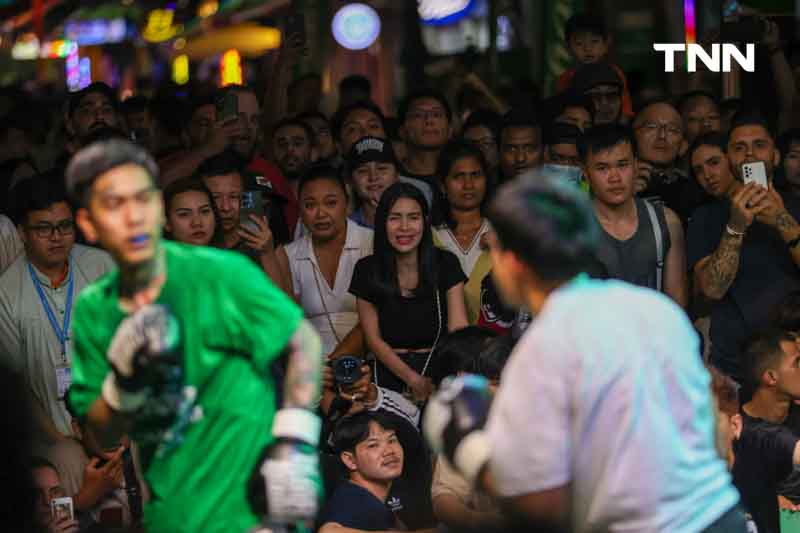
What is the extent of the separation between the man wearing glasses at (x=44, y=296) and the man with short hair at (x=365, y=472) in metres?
1.32

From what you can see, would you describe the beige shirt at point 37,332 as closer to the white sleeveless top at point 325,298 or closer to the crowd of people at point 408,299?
the crowd of people at point 408,299

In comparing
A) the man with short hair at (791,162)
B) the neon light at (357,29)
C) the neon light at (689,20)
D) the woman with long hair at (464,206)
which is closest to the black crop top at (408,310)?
the woman with long hair at (464,206)

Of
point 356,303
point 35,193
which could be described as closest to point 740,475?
point 356,303

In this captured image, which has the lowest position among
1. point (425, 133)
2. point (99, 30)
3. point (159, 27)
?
point (425, 133)

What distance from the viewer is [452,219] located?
27.8 feet

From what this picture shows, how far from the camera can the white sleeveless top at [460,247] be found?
830 cm

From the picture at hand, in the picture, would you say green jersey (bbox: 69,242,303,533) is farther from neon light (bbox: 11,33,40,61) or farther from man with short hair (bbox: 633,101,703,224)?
neon light (bbox: 11,33,40,61)

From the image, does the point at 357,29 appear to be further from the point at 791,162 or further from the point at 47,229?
the point at 47,229

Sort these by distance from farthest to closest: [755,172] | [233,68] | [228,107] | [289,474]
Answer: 1. [233,68]
2. [228,107]
3. [755,172]
4. [289,474]

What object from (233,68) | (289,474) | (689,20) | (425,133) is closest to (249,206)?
(425,133)

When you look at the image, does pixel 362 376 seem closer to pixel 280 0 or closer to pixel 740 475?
pixel 740 475

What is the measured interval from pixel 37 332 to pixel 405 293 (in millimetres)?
1706

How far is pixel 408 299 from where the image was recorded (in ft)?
25.9

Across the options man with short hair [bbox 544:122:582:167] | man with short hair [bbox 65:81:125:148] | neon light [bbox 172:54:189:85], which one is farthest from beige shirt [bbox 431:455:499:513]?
neon light [bbox 172:54:189:85]
